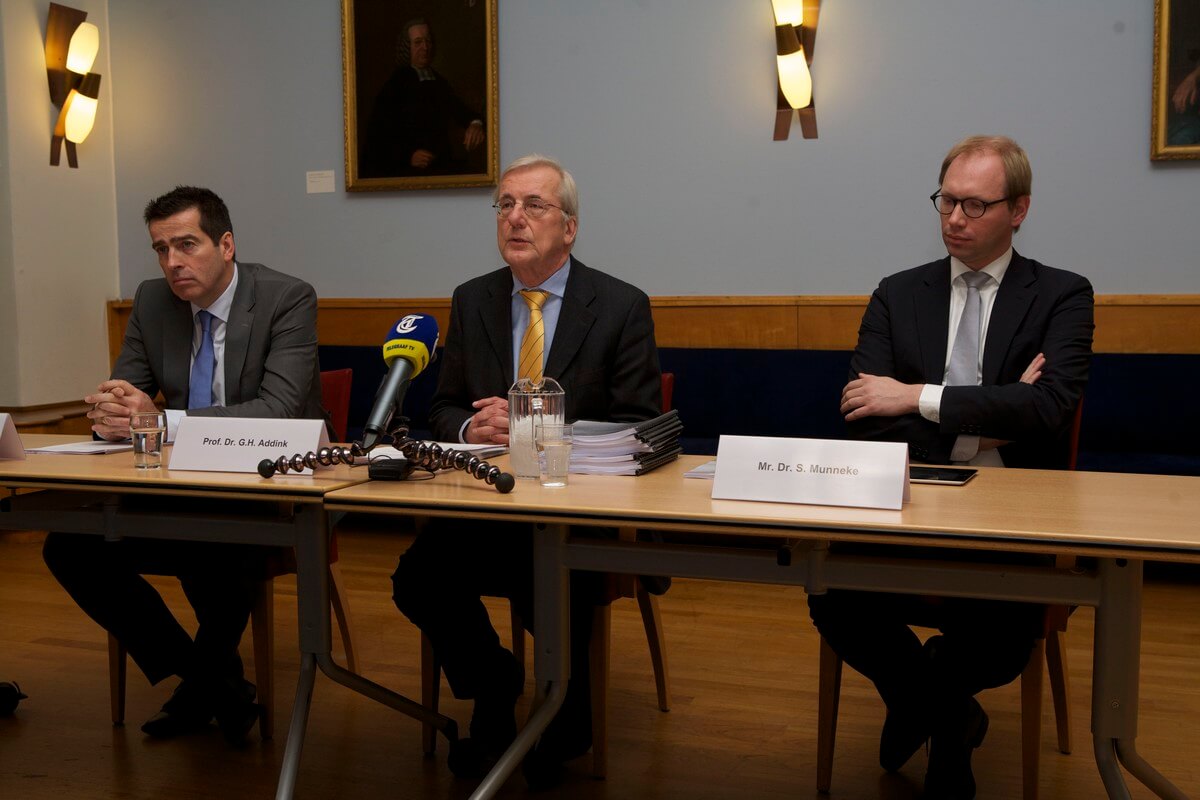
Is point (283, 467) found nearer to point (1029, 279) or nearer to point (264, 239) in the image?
point (1029, 279)

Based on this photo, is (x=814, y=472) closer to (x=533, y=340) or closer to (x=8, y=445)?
(x=533, y=340)

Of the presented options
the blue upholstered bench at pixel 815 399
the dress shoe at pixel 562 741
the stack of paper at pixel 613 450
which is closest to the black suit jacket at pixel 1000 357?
the stack of paper at pixel 613 450

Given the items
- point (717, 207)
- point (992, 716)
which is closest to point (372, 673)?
point (992, 716)

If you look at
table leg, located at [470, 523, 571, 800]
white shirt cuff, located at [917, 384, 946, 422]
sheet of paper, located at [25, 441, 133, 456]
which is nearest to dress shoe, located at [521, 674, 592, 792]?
table leg, located at [470, 523, 571, 800]

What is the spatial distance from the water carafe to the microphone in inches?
7.6

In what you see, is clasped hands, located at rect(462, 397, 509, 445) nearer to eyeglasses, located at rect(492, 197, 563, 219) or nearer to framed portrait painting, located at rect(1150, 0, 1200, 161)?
eyeglasses, located at rect(492, 197, 563, 219)

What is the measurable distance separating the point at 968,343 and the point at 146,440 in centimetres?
185

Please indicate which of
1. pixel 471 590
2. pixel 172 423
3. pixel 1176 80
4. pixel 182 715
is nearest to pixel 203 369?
pixel 172 423

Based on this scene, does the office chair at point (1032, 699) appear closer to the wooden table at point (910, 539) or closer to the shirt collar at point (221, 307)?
the wooden table at point (910, 539)

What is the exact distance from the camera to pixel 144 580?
8.94ft

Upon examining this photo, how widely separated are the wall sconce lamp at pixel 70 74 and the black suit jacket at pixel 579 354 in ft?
12.1

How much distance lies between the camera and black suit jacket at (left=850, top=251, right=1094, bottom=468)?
252cm

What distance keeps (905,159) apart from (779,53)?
2.33ft

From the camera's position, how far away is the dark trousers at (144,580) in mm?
2684
